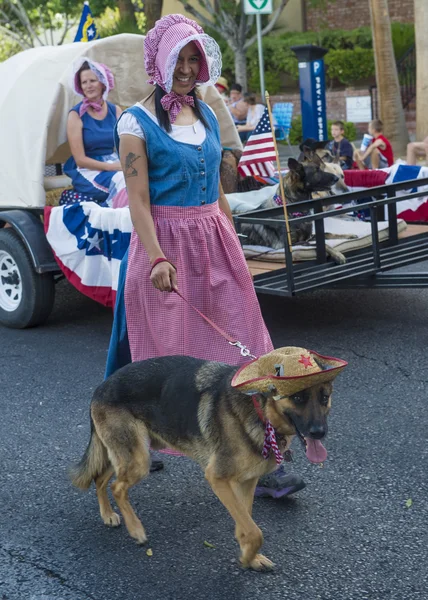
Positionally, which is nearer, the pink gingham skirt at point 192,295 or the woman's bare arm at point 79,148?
the pink gingham skirt at point 192,295

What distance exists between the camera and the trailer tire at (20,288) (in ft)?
24.5

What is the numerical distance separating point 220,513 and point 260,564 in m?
0.59

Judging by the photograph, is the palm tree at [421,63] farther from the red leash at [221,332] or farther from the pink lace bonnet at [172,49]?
the red leash at [221,332]

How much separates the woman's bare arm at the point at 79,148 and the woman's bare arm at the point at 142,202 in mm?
3602

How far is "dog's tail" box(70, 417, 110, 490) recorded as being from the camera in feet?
12.9

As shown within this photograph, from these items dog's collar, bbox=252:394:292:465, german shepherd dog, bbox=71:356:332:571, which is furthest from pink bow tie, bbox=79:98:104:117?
dog's collar, bbox=252:394:292:465

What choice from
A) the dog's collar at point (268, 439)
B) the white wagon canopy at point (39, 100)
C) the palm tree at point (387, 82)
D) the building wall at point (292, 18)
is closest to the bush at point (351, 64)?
the building wall at point (292, 18)

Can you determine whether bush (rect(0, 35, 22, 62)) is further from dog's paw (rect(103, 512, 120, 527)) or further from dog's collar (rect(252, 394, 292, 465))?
dog's collar (rect(252, 394, 292, 465))

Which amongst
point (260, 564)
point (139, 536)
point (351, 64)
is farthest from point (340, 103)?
point (260, 564)

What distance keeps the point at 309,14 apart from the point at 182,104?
2602 centimetres

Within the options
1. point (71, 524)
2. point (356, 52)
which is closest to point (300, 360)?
point (71, 524)

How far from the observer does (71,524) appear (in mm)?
4168

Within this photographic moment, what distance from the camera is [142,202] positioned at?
3.95m

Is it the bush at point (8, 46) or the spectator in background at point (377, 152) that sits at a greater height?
the bush at point (8, 46)
